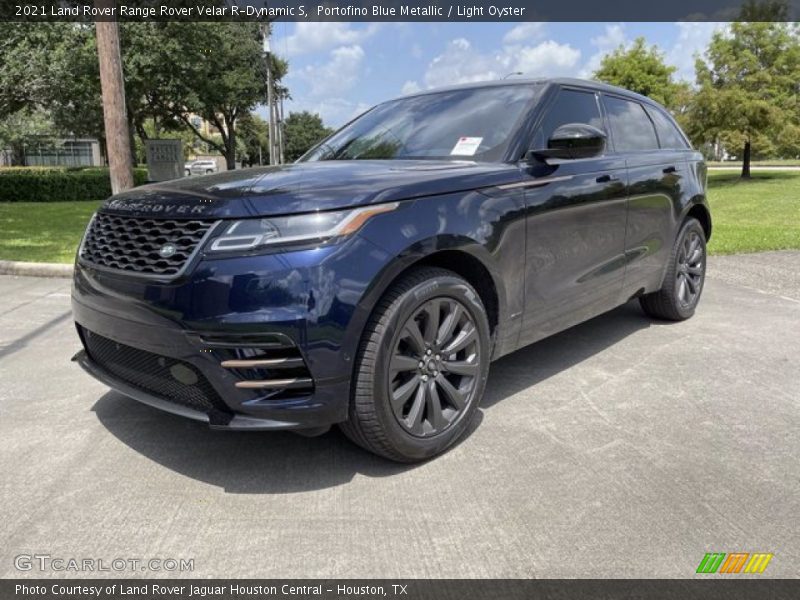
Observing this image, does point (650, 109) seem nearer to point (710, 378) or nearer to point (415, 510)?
point (710, 378)

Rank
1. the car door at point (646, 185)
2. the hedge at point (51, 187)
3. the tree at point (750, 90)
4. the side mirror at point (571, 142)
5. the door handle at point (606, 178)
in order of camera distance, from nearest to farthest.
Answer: the side mirror at point (571, 142) < the door handle at point (606, 178) < the car door at point (646, 185) < the hedge at point (51, 187) < the tree at point (750, 90)

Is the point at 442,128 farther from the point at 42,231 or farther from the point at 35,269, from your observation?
the point at 42,231

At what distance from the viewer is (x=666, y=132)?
524 centimetres

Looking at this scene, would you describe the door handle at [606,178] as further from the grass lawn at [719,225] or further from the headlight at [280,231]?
the grass lawn at [719,225]

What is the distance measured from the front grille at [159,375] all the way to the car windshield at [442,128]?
172cm

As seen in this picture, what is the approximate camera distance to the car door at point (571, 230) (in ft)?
11.5

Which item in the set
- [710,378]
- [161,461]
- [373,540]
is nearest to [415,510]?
[373,540]

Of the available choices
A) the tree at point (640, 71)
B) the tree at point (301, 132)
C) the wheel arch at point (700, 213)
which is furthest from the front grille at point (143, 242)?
the tree at point (301, 132)

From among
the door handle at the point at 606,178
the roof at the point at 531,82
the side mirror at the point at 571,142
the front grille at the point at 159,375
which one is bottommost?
the front grille at the point at 159,375

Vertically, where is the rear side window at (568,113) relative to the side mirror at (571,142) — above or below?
above

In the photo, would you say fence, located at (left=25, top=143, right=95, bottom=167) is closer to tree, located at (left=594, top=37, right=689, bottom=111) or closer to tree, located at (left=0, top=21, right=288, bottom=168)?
tree, located at (left=0, top=21, right=288, bottom=168)

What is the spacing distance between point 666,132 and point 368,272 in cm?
366

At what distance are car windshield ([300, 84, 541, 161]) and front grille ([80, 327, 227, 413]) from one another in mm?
1719

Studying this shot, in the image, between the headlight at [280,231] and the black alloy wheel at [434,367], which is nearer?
the headlight at [280,231]
